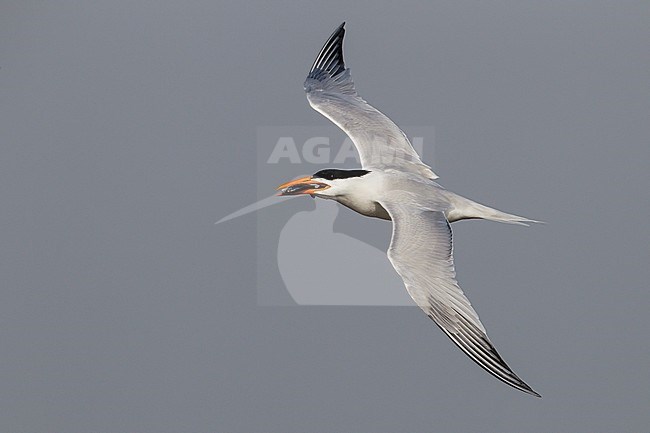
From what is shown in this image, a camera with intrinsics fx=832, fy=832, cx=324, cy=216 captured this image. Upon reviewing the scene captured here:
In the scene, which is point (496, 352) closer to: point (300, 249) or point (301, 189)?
point (301, 189)

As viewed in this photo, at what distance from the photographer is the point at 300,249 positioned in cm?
359

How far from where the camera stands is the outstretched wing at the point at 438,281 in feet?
6.97

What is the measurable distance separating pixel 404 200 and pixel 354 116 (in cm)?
60

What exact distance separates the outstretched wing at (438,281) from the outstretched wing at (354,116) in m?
0.45

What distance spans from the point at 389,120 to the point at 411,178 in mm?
424

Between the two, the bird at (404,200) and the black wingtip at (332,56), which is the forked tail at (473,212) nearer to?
the bird at (404,200)

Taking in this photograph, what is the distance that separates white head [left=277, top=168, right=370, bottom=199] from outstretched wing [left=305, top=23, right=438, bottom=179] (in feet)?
0.71

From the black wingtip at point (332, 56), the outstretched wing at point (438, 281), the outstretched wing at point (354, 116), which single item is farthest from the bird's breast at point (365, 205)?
the black wingtip at point (332, 56)

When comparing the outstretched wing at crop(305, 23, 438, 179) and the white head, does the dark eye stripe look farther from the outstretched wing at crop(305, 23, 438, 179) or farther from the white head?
the outstretched wing at crop(305, 23, 438, 179)

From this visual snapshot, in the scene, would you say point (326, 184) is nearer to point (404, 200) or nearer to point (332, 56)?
point (404, 200)

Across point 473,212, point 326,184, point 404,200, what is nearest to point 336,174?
point 326,184

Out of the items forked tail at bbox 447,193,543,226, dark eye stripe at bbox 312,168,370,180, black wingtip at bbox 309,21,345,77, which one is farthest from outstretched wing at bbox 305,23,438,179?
forked tail at bbox 447,193,543,226

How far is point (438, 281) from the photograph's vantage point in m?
2.23

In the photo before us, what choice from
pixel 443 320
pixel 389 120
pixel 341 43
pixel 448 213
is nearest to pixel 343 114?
pixel 389 120
